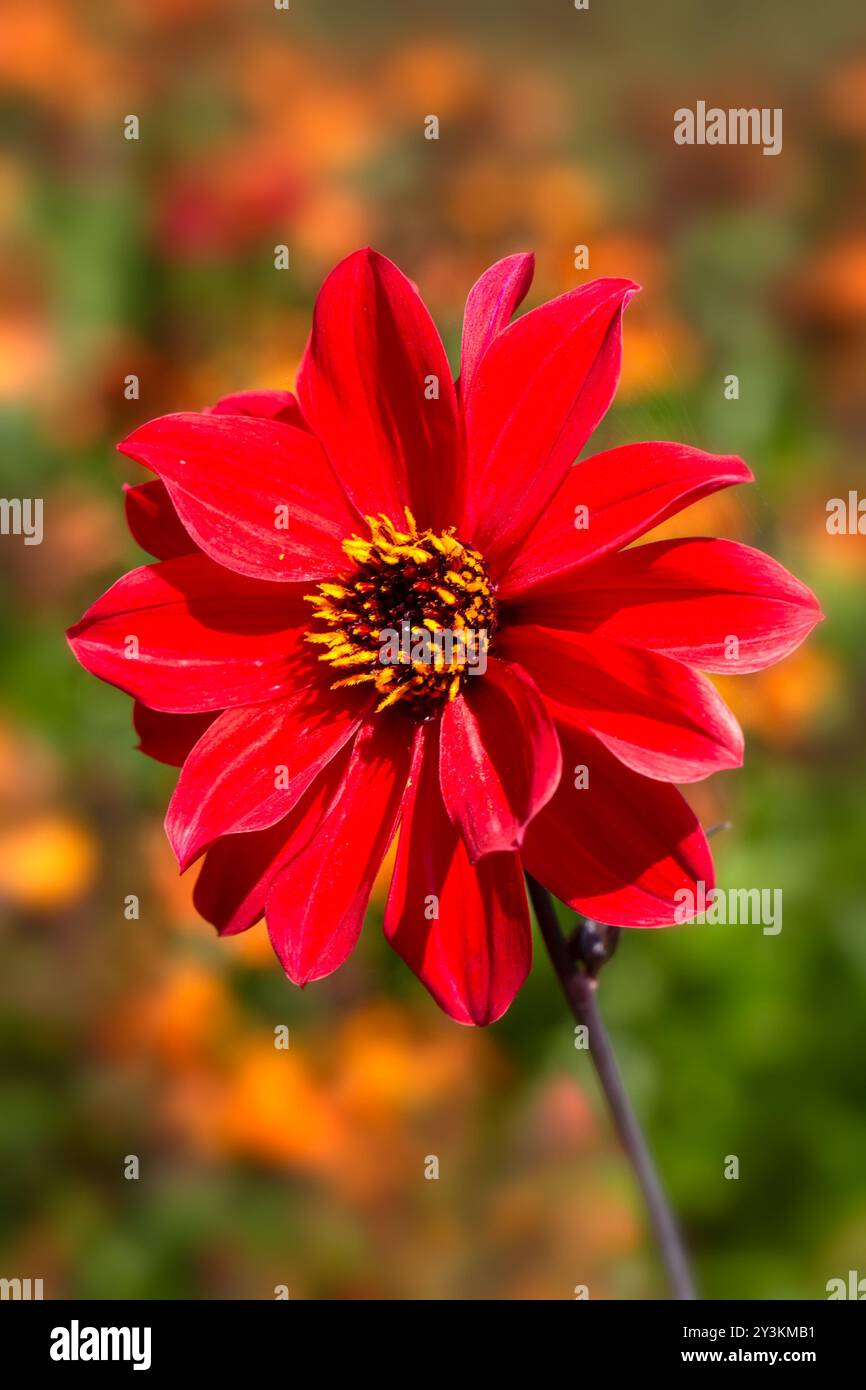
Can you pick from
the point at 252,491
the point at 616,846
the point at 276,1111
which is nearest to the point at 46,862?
the point at 276,1111

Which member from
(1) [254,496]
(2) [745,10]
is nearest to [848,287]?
(2) [745,10]

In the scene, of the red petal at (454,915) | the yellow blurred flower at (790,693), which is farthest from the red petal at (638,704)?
the yellow blurred flower at (790,693)

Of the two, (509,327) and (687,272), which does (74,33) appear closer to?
(687,272)

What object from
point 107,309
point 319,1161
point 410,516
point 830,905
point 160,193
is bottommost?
point 319,1161

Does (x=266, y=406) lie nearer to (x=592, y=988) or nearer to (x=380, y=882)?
(x=592, y=988)

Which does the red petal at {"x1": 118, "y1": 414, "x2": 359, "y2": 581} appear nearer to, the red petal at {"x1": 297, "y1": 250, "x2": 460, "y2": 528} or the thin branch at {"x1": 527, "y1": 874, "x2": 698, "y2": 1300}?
the red petal at {"x1": 297, "y1": 250, "x2": 460, "y2": 528}

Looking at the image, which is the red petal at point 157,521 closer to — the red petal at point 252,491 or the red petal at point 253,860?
the red petal at point 252,491

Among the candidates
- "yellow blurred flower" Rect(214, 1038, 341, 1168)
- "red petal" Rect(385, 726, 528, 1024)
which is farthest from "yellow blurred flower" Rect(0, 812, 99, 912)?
"red petal" Rect(385, 726, 528, 1024)
